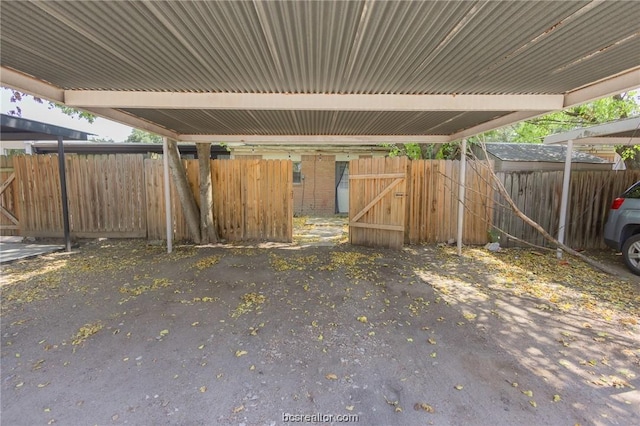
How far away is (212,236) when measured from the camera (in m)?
7.60

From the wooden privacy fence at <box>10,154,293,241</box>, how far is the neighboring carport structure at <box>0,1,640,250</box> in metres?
3.03

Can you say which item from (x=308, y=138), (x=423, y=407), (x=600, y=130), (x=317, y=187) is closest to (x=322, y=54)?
(x=423, y=407)

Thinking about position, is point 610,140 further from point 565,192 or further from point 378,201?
point 378,201

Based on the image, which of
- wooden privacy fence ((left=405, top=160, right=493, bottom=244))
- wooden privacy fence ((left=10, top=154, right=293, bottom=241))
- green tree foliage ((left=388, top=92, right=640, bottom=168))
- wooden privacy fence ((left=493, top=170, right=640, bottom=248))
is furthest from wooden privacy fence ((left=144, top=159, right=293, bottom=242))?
wooden privacy fence ((left=493, top=170, right=640, bottom=248))

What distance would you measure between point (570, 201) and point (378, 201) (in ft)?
14.7

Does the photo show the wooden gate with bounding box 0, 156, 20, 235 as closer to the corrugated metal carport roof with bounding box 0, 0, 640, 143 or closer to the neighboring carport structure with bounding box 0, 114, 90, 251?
the neighboring carport structure with bounding box 0, 114, 90, 251

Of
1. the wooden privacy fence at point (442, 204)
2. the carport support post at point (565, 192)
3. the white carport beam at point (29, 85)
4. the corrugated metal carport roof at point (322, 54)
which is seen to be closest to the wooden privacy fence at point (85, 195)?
the corrugated metal carport roof at point (322, 54)

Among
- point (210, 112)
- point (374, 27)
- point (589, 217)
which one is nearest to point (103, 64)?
point (210, 112)

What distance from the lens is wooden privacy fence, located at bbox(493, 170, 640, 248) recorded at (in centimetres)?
705

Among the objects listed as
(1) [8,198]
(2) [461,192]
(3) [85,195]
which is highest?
(2) [461,192]

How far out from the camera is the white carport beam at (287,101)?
3990 mm

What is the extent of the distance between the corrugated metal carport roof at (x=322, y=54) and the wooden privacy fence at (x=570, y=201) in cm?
321

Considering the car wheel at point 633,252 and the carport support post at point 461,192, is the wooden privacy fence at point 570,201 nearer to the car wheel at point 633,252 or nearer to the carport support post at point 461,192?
the carport support post at point 461,192

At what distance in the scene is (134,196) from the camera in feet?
→ 25.7
